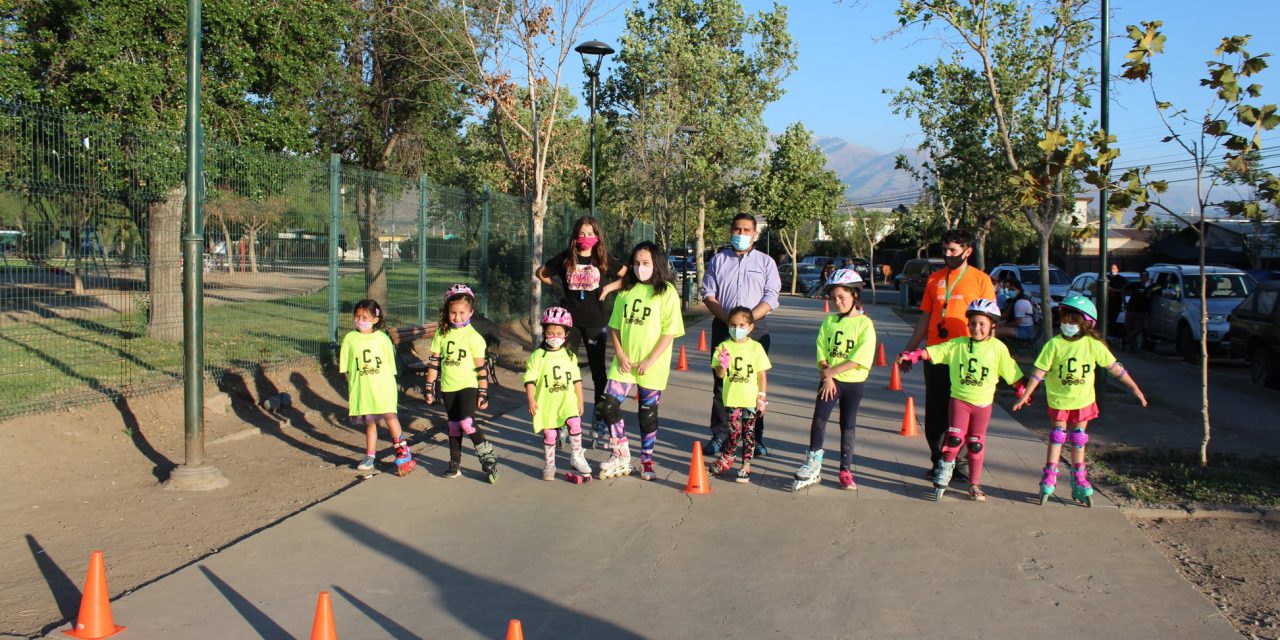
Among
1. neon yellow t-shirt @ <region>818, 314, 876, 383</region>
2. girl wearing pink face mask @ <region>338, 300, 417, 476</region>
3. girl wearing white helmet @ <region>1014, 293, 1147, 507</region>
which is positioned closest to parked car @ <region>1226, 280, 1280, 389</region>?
girl wearing white helmet @ <region>1014, 293, 1147, 507</region>

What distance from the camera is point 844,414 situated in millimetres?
6996

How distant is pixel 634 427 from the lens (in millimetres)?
9719

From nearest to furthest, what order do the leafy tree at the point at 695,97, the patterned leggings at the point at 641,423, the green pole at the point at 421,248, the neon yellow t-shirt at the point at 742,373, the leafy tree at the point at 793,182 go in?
the neon yellow t-shirt at the point at 742,373 → the patterned leggings at the point at 641,423 → the green pole at the point at 421,248 → the leafy tree at the point at 695,97 → the leafy tree at the point at 793,182

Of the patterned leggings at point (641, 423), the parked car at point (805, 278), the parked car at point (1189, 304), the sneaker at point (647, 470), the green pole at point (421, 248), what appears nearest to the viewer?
the patterned leggings at point (641, 423)

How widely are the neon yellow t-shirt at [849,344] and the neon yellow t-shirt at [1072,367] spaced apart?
46.0 inches

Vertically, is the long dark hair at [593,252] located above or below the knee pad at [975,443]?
above

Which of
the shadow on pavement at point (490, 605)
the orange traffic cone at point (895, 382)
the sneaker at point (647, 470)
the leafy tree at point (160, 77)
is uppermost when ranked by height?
the leafy tree at point (160, 77)

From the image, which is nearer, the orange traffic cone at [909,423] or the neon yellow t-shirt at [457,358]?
the neon yellow t-shirt at [457,358]

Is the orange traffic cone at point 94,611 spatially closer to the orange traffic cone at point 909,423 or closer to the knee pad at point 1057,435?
the knee pad at point 1057,435

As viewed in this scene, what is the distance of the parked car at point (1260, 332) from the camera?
1412cm

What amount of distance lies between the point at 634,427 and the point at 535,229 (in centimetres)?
609

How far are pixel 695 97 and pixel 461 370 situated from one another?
26766 millimetres

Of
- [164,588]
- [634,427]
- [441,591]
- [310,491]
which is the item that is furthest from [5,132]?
[634,427]

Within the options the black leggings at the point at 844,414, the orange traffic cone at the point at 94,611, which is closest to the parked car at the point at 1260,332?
the black leggings at the point at 844,414
